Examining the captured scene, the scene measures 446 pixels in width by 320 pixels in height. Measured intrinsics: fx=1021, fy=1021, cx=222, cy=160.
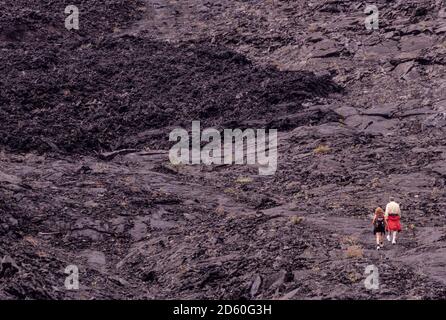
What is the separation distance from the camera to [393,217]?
938 inches

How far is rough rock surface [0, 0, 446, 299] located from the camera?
22.9 meters

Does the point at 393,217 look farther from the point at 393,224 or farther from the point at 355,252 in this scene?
the point at 355,252

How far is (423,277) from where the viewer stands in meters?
21.7
